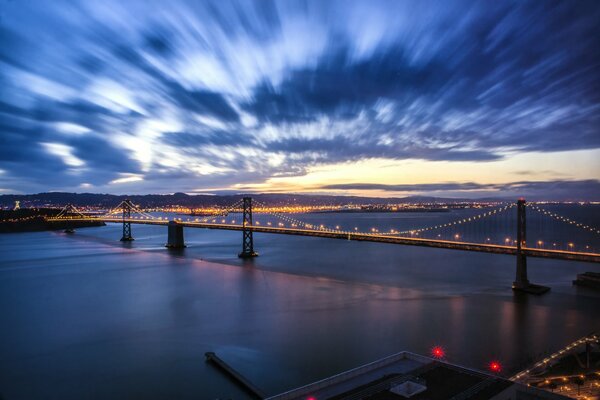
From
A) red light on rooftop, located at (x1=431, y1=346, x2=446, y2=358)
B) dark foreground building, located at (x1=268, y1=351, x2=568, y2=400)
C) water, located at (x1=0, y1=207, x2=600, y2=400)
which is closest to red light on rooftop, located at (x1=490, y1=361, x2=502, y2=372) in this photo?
water, located at (x1=0, y1=207, x2=600, y2=400)

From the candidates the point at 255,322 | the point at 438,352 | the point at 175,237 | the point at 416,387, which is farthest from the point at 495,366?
the point at 175,237

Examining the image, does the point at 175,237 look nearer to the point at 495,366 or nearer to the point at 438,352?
the point at 438,352

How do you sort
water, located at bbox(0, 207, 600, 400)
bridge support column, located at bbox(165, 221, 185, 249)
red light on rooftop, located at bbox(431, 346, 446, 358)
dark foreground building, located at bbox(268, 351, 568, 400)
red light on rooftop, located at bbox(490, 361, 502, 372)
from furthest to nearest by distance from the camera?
bridge support column, located at bbox(165, 221, 185, 249), red light on rooftop, located at bbox(431, 346, 446, 358), water, located at bbox(0, 207, 600, 400), red light on rooftop, located at bbox(490, 361, 502, 372), dark foreground building, located at bbox(268, 351, 568, 400)

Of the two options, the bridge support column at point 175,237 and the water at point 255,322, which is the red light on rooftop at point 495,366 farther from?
the bridge support column at point 175,237

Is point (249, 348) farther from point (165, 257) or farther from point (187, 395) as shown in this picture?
point (165, 257)

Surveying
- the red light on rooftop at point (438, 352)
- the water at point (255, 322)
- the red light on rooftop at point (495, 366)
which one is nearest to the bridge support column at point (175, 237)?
the water at point (255, 322)

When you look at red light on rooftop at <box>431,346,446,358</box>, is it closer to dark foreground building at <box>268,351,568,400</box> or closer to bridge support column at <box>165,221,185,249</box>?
dark foreground building at <box>268,351,568,400</box>
